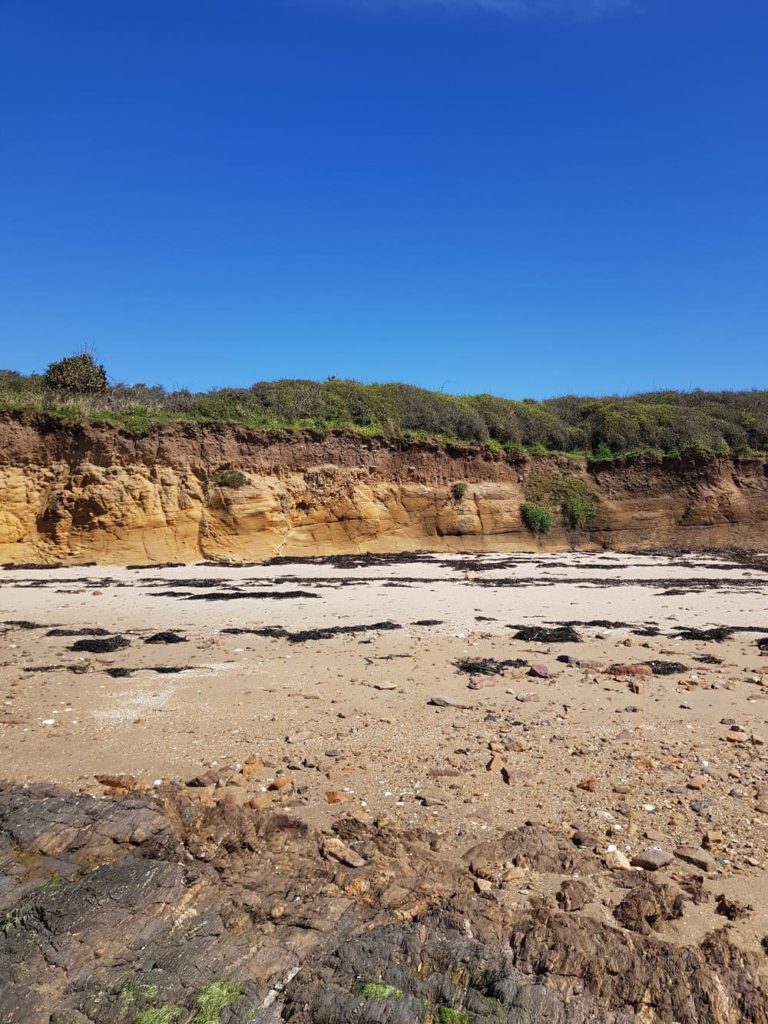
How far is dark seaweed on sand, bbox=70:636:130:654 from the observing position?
8.49 m

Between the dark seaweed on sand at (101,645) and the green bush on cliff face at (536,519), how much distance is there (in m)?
21.4

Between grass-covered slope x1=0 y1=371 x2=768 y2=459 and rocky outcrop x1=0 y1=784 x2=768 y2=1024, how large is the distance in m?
21.3

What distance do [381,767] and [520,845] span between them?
1.38 m

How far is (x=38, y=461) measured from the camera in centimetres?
2180

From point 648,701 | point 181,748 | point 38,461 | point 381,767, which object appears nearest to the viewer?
point 381,767

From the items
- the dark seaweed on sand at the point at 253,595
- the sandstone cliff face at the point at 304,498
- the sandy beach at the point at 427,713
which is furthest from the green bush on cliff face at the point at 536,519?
the dark seaweed on sand at the point at 253,595

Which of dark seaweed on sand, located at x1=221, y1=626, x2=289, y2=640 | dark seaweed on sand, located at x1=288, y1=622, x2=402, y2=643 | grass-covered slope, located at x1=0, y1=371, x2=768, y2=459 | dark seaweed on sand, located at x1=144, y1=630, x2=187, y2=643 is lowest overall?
dark seaweed on sand, located at x1=288, y1=622, x2=402, y2=643

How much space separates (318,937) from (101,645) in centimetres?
671

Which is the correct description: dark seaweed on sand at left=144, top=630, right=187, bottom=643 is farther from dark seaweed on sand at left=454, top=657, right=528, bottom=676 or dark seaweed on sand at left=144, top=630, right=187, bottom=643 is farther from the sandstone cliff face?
the sandstone cliff face

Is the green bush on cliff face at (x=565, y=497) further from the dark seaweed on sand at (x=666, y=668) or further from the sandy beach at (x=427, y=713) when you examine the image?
the dark seaweed on sand at (x=666, y=668)

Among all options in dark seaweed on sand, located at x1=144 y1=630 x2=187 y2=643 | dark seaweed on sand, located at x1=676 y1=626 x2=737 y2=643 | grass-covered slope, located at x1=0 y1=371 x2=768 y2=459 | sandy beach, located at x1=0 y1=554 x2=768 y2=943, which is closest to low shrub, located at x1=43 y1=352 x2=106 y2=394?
grass-covered slope, located at x1=0 y1=371 x2=768 y2=459

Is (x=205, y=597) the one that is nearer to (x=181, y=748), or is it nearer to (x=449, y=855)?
(x=181, y=748)

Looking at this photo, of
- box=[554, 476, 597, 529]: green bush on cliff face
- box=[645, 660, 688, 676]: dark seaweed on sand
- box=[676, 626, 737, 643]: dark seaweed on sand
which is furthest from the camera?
box=[554, 476, 597, 529]: green bush on cliff face

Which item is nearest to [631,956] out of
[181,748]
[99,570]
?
[181,748]
